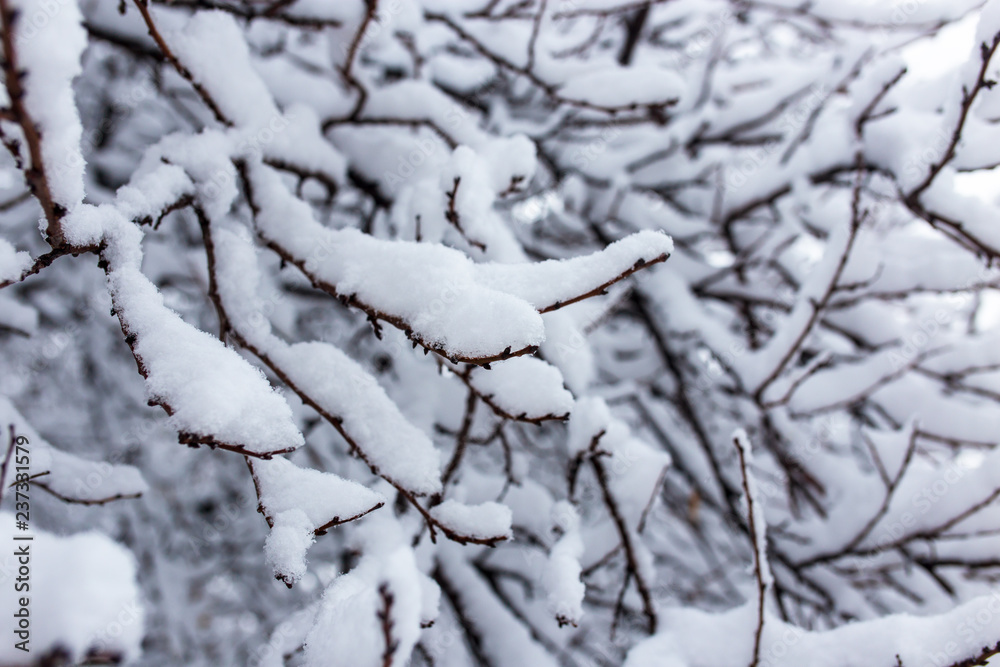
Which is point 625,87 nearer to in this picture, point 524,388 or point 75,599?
point 524,388

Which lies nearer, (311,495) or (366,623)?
(366,623)

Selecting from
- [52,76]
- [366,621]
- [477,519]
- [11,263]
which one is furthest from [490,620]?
[52,76]

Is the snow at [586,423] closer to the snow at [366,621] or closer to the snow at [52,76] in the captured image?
the snow at [366,621]

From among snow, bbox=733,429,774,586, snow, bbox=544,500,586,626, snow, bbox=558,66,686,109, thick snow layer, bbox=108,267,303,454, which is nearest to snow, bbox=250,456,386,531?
thick snow layer, bbox=108,267,303,454

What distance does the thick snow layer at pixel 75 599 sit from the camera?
0.49 m

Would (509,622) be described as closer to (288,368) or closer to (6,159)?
(288,368)

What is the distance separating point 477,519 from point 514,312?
411mm

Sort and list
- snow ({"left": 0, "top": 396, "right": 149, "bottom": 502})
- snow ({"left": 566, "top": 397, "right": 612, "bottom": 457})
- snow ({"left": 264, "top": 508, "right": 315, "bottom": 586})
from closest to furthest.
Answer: snow ({"left": 264, "top": 508, "right": 315, "bottom": 586}), snow ({"left": 0, "top": 396, "right": 149, "bottom": 502}), snow ({"left": 566, "top": 397, "right": 612, "bottom": 457})

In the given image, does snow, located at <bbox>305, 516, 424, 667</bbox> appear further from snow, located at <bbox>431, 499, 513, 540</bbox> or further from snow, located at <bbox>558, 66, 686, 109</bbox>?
snow, located at <bbox>558, 66, 686, 109</bbox>

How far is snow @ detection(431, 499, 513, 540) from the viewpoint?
33.4 inches

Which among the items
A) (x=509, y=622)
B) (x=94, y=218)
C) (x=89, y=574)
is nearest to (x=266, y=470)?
(x=89, y=574)

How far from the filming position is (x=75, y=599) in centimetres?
52

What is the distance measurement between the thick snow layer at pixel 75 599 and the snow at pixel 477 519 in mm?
425

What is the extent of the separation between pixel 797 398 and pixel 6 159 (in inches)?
78.1
